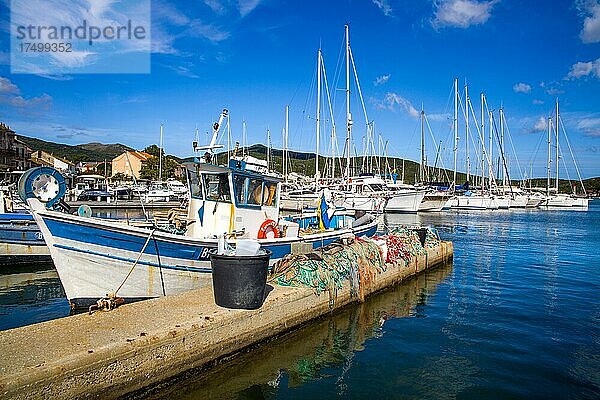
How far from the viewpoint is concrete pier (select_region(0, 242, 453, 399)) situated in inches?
183

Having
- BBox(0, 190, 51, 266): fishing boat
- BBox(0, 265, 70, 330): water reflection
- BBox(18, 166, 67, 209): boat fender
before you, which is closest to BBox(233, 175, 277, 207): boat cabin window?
BBox(18, 166, 67, 209): boat fender

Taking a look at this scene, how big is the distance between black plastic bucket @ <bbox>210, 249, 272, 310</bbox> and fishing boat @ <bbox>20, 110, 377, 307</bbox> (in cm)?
66

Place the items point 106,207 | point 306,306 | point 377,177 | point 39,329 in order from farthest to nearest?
point 377,177, point 106,207, point 306,306, point 39,329

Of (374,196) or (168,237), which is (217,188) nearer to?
(168,237)

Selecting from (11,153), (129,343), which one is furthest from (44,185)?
(11,153)

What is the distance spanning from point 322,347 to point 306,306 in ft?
2.83

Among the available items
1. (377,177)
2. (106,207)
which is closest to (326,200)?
(106,207)

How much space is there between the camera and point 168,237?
9547 millimetres

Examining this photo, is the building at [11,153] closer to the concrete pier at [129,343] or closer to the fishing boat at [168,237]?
the fishing boat at [168,237]

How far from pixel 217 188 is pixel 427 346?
231 inches

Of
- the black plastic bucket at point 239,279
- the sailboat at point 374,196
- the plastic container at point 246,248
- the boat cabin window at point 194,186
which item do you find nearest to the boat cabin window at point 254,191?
the boat cabin window at point 194,186

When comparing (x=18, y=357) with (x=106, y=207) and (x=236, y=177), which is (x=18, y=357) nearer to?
(x=236, y=177)

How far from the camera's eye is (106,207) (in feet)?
134

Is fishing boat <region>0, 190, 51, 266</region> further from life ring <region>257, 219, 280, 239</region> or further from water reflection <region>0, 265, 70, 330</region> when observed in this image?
life ring <region>257, 219, 280, 239</region>
